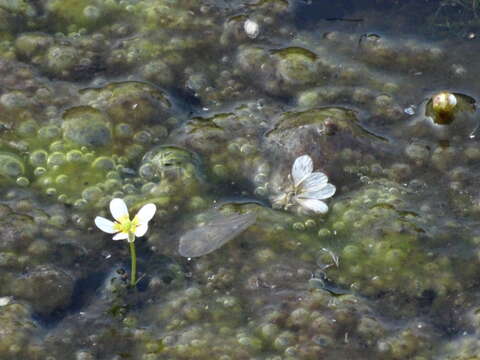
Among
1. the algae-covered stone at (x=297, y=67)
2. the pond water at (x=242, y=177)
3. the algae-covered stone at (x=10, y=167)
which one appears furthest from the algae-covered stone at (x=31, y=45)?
the algae-covered stone at (x=297, y=67)

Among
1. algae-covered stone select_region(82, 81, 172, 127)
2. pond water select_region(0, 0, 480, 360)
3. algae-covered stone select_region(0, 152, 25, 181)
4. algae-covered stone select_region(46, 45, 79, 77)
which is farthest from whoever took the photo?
algae-covered stone select_region(46, 45, 79, 77)

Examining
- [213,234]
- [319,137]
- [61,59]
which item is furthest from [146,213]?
[61,59]

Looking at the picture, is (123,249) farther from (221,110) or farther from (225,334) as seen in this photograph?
(221,110)

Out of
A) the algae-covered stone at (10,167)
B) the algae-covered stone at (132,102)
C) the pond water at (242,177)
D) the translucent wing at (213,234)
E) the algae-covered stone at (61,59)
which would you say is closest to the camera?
the pond water at (242,177)

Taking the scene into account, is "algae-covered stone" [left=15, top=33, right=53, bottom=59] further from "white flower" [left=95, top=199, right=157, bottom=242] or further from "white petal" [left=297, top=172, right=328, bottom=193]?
"white petal" [left=297, top=172, right=328, bottom=193]

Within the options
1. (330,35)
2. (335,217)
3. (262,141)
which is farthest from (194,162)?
(330,35)

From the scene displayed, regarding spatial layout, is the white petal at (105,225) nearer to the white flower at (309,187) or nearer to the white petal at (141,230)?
the white petal at (141,230)

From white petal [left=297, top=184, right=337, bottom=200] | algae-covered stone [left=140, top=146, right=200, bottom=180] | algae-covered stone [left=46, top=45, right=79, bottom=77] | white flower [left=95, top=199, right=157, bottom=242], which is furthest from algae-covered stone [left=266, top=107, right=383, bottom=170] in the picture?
algae-covered stone [left=46, top=45, right=79, bottom=77]
